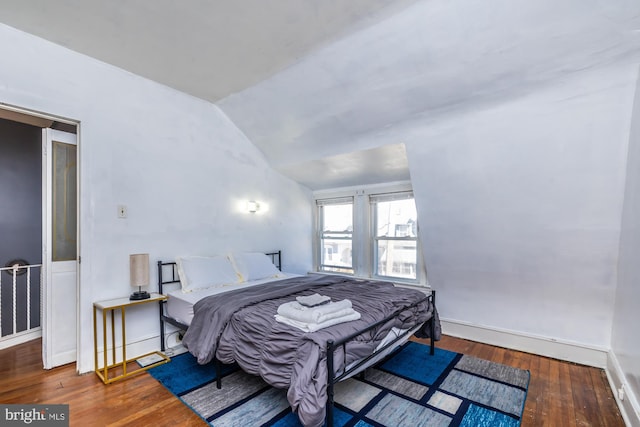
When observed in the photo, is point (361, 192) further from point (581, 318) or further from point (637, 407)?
point (637, 407)

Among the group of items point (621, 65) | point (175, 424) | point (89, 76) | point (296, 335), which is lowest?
point (175, 424)

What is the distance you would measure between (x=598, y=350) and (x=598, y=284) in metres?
0.63

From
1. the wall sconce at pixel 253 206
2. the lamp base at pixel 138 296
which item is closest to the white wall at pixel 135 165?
the wall sconce at pixel 253 206

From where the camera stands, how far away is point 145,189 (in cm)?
315

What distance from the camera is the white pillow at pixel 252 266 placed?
143 inches

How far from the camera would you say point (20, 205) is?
152 inches

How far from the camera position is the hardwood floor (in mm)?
2078

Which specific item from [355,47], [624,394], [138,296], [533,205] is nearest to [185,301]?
[138,296]

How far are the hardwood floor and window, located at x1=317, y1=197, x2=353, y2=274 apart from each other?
2421 mm

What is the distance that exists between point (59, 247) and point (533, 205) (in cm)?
436

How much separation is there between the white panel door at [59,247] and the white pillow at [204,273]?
96cm

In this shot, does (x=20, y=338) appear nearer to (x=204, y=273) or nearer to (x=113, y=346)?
(x=113, y=346)

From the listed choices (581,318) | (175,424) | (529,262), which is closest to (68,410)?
(175,424)

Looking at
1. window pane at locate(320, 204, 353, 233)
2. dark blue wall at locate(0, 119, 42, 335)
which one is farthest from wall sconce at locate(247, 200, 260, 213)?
dark blue wall at locate(0, 119, 42, 335)
